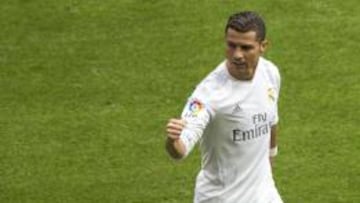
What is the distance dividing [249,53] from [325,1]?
6912 millimetres

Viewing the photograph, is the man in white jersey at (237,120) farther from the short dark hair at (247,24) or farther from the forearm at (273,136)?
the forearm at (273,136)

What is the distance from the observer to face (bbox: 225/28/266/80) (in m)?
6.37

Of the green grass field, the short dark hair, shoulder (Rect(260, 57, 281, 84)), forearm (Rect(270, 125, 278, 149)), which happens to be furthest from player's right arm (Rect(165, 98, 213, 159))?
the green grass field

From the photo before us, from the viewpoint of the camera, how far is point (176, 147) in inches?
236

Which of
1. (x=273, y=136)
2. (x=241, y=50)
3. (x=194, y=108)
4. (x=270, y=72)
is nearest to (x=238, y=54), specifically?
(x=241, y=50)

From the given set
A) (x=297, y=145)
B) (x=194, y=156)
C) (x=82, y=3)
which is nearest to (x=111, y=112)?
(x=194, y=156)

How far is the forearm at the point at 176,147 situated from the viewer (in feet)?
19.6

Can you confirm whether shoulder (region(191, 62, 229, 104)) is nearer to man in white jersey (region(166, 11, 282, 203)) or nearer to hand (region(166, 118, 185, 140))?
man in white jersey (region(166, 11, 282, 203))

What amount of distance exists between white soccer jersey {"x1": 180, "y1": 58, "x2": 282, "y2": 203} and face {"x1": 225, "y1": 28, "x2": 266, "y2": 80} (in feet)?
0.35

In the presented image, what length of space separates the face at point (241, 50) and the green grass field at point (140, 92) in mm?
3158

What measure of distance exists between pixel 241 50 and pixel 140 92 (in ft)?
16.8

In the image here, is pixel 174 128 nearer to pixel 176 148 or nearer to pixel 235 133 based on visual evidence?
pixel 176 148

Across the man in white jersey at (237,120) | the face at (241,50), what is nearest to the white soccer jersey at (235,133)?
the man in white jersey at (237,120)

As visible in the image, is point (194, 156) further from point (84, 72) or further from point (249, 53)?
point (249, 53)
